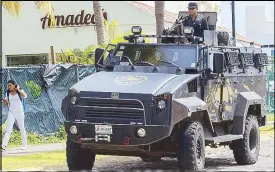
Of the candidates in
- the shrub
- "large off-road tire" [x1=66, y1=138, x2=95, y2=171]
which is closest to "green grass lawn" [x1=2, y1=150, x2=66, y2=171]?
"large off-road tire" [x1=66, y1=138, x2=95, y2=171]

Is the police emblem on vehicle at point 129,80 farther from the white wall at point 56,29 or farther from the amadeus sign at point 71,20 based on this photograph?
the amadeus sign at point 71,20

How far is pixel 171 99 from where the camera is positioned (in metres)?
10.2

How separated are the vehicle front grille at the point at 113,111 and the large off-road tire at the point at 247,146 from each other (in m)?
3.79

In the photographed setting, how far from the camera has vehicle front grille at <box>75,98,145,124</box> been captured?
1016 cm

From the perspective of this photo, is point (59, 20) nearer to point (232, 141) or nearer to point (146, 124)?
point (232, 141)

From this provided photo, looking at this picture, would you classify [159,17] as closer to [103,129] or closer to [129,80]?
[129,80]

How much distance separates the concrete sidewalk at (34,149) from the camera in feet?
47.0

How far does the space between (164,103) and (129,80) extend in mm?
955

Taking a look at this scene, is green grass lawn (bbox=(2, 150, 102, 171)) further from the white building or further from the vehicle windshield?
the white building

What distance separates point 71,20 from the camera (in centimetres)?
3030

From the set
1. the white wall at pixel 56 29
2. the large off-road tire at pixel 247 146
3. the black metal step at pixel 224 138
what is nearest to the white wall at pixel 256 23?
the white wall at pixel 56 29

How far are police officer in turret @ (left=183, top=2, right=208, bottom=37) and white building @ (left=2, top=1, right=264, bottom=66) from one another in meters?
15.1

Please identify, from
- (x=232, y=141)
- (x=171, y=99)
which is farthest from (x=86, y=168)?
(x=232, y=141)

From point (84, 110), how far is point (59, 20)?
67.1ft
